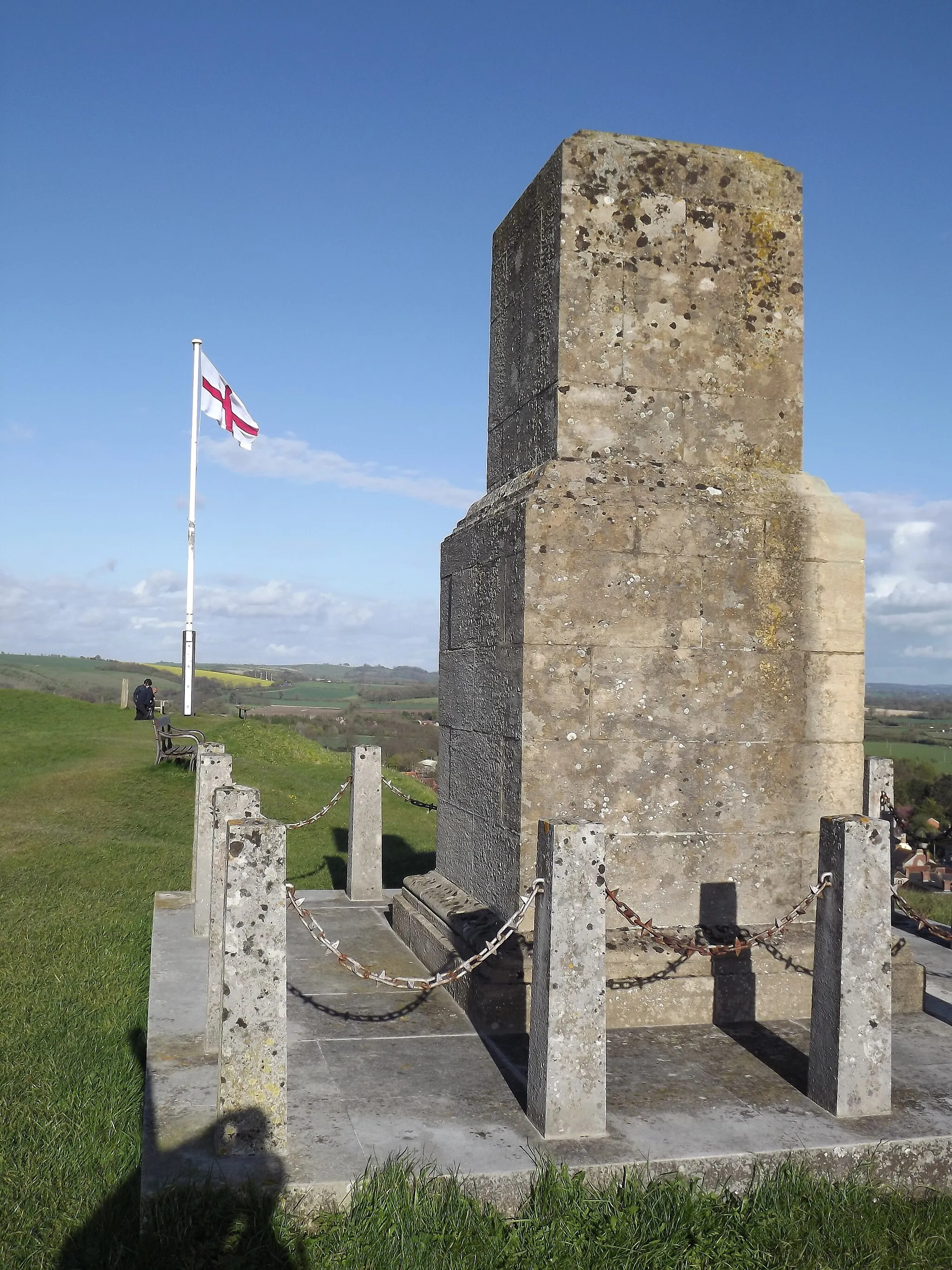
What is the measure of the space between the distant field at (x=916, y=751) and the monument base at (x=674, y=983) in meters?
27.4

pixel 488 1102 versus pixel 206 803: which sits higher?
pixel 206 803

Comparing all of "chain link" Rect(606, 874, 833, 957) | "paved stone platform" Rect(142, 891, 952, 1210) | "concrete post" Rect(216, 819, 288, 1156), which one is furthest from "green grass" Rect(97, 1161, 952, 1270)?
"chain link" Rect(606, 874, 833, 957)

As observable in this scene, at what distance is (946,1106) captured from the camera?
458cm

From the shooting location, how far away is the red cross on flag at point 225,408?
640 inches

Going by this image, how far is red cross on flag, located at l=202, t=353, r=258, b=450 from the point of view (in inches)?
640

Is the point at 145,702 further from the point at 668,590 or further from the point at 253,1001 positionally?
the point at 253,1001

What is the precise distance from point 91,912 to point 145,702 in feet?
50.8

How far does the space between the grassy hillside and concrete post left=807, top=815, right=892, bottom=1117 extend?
9.49 ft

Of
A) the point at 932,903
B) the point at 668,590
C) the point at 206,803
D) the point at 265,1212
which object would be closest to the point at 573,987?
the point at 265,1212

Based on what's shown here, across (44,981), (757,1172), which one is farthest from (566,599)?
(44,981)

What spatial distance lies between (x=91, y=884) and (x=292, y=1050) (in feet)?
17.1

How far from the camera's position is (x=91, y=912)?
8.49 meters

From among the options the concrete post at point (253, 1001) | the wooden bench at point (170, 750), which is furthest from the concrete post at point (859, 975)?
the wooden bench at point (170, 750)

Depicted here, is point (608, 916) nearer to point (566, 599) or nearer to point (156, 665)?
point (566, 599)
